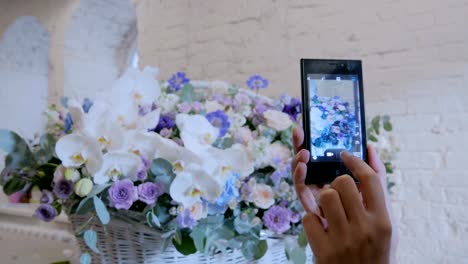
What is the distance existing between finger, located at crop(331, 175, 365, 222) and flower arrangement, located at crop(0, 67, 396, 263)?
129 millimetres

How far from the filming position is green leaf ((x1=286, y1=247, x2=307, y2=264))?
613 mm

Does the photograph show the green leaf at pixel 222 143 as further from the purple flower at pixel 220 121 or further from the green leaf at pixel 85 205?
the green leaf at pixel 85 205

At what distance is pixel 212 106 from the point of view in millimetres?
657

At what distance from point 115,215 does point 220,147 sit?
0.60ft

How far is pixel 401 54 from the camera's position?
123cm

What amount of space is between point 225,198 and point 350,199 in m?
0.23

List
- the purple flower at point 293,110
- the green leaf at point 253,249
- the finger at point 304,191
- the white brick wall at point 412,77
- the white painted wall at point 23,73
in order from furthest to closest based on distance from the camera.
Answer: the white painted wall at point 23,73 → the white brick wall at point 412,77 → the purple flower at point 293,110 → the green leaf at point 253,249 → the finger at point 304,191

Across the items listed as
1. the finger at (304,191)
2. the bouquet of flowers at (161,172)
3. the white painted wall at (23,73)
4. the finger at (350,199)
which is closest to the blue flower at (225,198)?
the bouquet of flowers at (161,172)

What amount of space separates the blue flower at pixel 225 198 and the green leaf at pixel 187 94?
182 mm

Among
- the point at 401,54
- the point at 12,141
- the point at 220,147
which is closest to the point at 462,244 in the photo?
the point at 401,54

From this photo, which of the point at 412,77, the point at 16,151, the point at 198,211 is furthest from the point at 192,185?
the point at 412,77

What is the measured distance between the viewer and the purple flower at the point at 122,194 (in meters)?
0.49

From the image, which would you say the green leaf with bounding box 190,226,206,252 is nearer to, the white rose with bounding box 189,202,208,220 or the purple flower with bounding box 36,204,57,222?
the white rose with bounding box 189,202,208,220

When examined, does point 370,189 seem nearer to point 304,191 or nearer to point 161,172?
point 304,191
